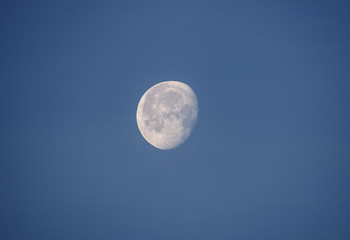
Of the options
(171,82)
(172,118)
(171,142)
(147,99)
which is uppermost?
(171,82)

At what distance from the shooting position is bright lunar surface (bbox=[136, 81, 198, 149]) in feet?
29.3

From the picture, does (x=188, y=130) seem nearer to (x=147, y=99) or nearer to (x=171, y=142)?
(x=171, y=142)

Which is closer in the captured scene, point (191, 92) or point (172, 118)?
point (172, 118)

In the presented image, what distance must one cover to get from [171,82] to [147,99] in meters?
1.82

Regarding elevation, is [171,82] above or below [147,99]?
above

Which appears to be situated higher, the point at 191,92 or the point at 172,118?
the point at 191,92

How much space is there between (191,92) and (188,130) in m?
2.22

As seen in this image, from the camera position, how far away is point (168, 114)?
884 centimetres

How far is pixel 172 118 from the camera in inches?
352

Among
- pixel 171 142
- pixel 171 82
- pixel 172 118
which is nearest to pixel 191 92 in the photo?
pixel 171 82

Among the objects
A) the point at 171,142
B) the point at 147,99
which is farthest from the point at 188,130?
the point at 147,99

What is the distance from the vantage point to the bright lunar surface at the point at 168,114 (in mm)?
8945

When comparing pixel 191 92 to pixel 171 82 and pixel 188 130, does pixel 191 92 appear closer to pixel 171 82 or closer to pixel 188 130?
pixel 171 82

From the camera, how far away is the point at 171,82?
10.2 meters
